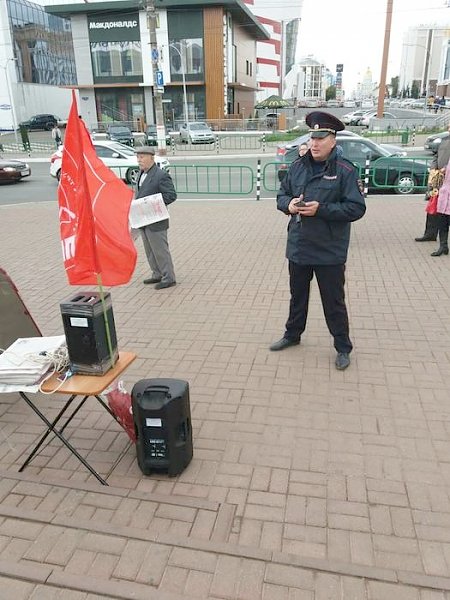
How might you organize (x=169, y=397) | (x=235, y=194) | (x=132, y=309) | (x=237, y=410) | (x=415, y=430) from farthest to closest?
(x=235, y=194) < (x=132, y=309) < (x=237, y=410) < (x=415, y=430) < (x=169, y=397)

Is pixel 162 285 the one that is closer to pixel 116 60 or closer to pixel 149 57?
pixel 149 57

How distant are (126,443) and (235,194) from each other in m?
12.3

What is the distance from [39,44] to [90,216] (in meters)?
Answer: 63.5

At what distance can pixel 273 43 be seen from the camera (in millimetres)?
80000

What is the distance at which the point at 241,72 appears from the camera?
184 feet

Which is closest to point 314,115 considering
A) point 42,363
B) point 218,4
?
point 42,363

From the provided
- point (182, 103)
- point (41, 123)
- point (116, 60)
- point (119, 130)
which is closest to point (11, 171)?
point (119, 130)

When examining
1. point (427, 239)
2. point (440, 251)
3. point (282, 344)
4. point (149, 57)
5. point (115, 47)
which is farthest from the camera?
point (115, 47)

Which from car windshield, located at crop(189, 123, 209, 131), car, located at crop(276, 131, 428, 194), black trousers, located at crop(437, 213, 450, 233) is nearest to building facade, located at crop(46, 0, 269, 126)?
car windshield, located at crop(189, 123, 209, 131)

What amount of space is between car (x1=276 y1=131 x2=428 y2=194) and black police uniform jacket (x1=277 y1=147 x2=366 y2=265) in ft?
29.5

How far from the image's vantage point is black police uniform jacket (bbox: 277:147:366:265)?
4195 mm

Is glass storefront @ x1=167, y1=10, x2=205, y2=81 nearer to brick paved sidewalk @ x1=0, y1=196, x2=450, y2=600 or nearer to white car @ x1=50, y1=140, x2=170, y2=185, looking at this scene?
white car @ x1=50, y1=140, x2=170, y2=185

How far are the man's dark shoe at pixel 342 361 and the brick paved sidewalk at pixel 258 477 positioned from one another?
0.26ft

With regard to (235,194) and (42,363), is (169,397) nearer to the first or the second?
(42,363)
